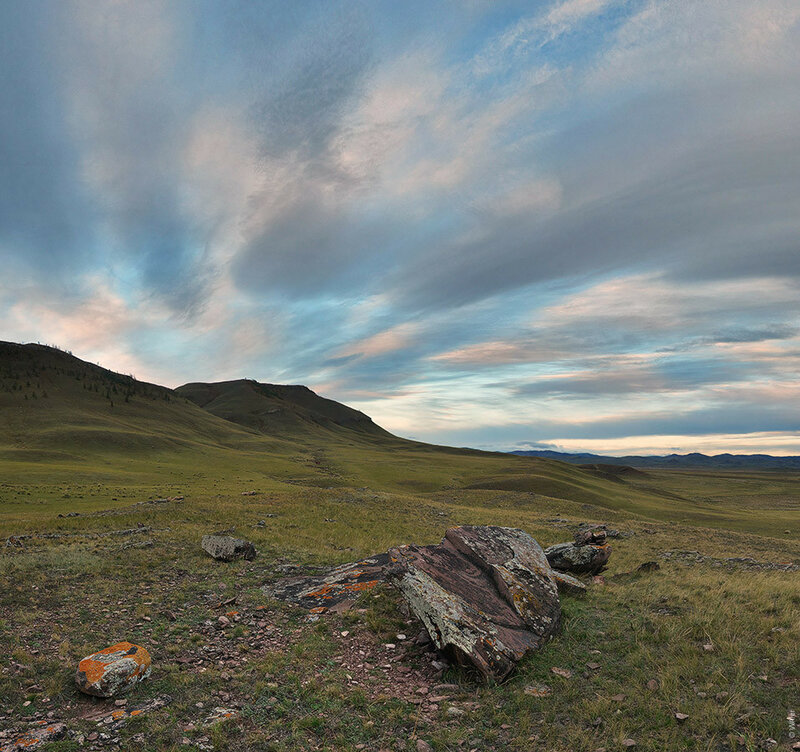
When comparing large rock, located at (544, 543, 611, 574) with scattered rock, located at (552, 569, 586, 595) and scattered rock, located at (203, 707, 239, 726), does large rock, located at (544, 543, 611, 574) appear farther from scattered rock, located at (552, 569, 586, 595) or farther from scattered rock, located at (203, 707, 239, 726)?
scattered rock, located at (203, 707, 239, 726)

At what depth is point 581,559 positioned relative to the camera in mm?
Answer: 19016

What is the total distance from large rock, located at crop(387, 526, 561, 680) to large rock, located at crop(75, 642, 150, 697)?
258 inches

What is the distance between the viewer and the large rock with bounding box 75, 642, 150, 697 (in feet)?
30.3

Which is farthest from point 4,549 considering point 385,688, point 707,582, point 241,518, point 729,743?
point 707,582

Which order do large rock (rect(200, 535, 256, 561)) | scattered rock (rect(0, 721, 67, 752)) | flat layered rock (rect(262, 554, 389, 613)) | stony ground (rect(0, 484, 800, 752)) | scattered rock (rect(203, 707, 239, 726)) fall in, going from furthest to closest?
large rock (rect(200, 535, 256, 561)), flat layered rock (rect(262, 554, 389, 613)), scattered rock (rect(203, 707, 239, 726)), stony ground (rect(0, 484, 800, 752)), scattered rock (rect(0, 721, 67, 752))

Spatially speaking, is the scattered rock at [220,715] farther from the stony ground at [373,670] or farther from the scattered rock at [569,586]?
the scattered rock at [569,586]

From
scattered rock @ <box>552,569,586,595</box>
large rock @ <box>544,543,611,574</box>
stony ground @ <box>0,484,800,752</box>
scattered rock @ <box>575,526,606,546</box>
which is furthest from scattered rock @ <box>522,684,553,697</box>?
scattered rock @ <box>575,526,606,546</box>

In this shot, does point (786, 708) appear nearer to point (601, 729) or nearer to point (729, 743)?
point (729, 743)

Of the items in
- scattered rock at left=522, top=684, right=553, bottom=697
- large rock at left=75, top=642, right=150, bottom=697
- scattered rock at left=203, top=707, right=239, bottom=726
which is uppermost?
large rock at left=75, top=642, right=150, bottom=697

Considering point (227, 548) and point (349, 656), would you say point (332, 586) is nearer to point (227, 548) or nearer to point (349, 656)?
point (349, 656)

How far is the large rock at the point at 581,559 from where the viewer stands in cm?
1892

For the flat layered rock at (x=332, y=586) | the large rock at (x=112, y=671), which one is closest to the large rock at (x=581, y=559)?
the flat layered rock at (x=332, y=586)

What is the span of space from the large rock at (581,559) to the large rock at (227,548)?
576 inches

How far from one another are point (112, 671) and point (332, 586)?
7.75 meters
